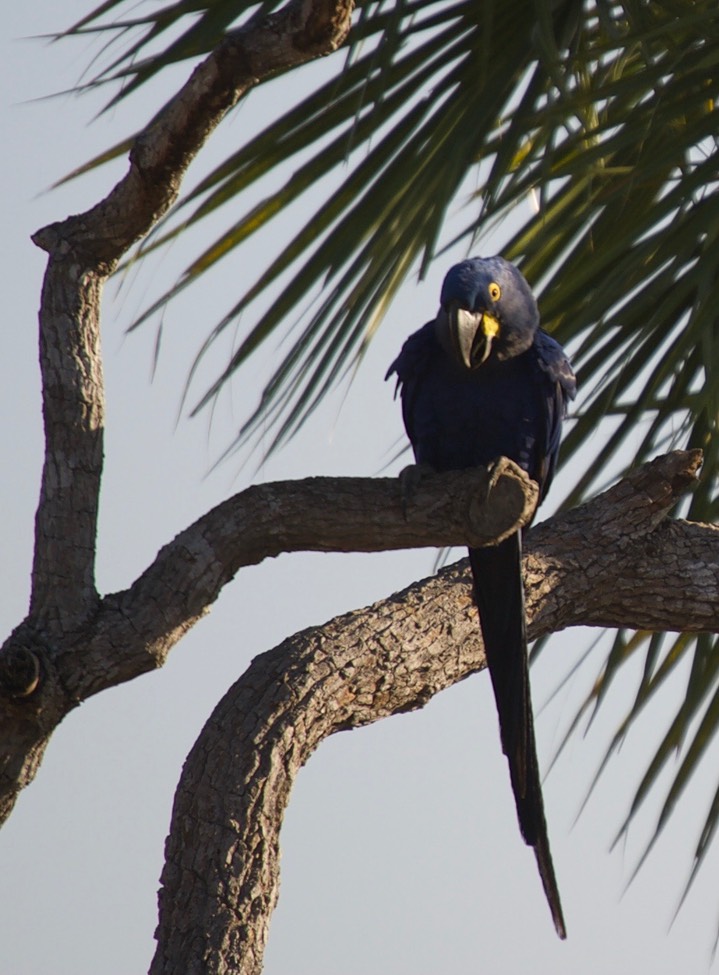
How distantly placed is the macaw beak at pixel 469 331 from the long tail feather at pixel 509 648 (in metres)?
0.39

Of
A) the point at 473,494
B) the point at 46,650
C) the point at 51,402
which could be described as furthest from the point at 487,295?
the point at 46,650

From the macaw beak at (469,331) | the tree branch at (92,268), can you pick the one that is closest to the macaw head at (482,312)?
the macaw beak at (469,331)

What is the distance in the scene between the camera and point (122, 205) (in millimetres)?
2240

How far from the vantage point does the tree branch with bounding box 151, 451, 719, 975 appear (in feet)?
6.23

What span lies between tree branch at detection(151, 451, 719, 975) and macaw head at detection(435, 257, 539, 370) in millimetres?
386

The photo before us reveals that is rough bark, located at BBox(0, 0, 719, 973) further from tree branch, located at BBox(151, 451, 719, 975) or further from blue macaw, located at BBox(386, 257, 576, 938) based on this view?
blue macaw, located at BBox(386, 257, 576, 938)

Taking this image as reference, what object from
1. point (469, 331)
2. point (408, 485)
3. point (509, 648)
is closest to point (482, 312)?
point (469, 331)

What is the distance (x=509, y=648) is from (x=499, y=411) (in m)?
0.55

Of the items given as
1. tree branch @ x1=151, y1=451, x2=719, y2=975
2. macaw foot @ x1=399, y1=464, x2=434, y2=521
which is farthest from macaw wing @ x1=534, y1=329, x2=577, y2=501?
macaw foot @ x1=399, y1=464, x2=434, y2=521

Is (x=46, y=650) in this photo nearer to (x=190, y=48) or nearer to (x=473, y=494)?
(x=473, y=494)

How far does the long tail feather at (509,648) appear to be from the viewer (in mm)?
2436

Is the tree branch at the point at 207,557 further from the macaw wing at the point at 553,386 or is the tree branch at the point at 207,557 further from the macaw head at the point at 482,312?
the macaw wing at the point at 553,386

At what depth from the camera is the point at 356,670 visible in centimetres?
217

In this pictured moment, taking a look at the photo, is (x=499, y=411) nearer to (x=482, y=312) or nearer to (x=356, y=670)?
(x=482, y=312)
